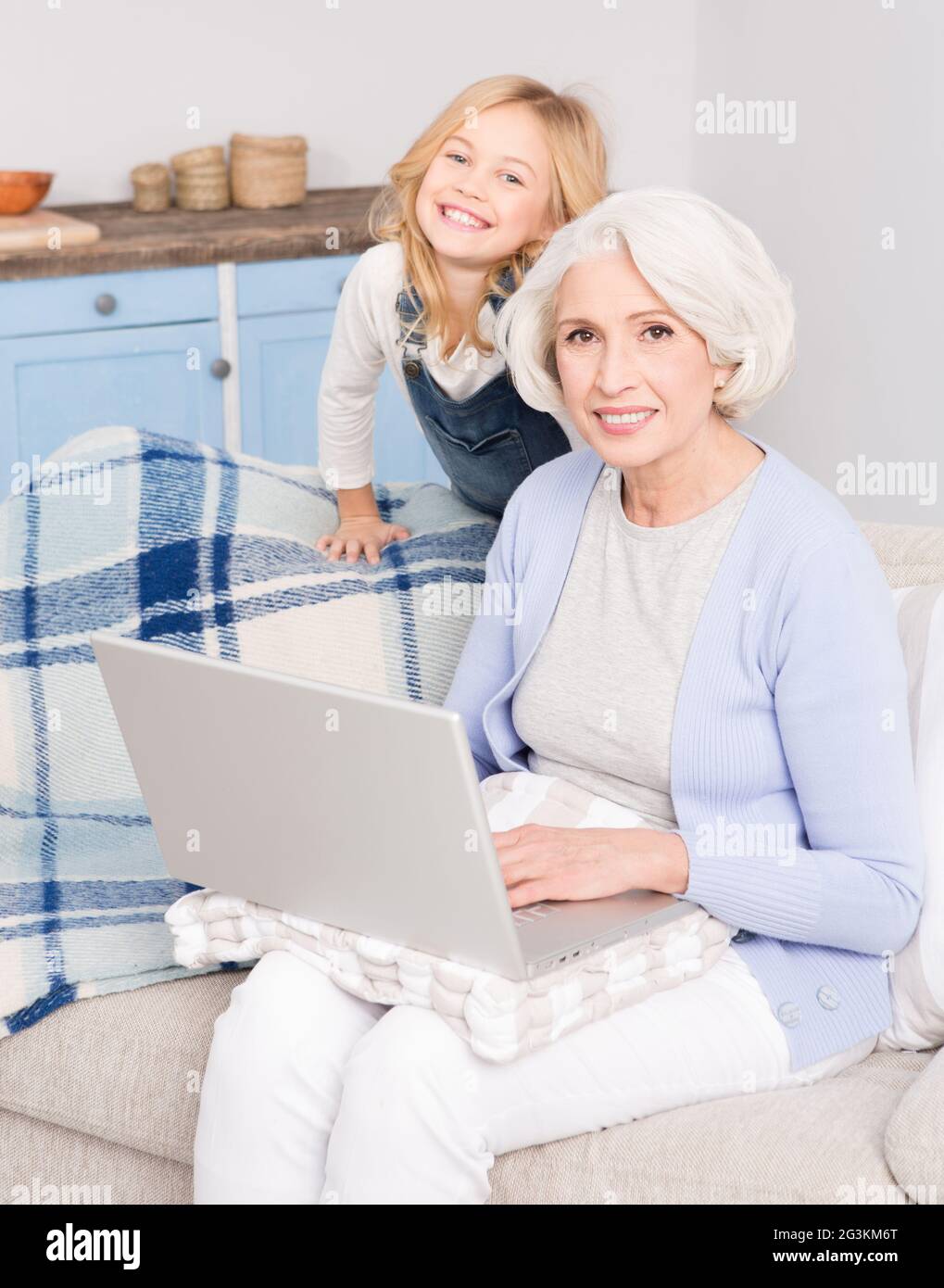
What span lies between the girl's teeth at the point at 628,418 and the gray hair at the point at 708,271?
80 mm

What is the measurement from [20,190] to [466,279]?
5.01 feet

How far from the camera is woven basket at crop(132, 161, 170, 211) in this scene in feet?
11.3

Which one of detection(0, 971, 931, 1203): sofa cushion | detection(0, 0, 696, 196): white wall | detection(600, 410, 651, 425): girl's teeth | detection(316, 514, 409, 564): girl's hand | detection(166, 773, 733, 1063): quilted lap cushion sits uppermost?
detection(0, 0, 696, 196): white wall

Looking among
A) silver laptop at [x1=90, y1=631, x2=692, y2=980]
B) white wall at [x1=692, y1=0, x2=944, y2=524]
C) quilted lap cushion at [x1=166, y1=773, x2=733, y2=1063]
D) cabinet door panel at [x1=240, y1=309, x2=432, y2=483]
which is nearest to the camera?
silver laptop at [x1=90, y1=631, x2=692, y2=980]

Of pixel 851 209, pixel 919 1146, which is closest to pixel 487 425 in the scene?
pixel 919 1146

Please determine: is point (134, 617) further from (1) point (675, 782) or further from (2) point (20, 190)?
(2) point (20, 190)

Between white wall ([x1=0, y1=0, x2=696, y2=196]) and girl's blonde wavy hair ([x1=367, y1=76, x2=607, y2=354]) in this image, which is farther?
white wall ([x1=0, y1=0, x2=696, y2=196])

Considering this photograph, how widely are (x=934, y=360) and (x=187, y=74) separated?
5.47 ft

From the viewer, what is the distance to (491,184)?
189cm

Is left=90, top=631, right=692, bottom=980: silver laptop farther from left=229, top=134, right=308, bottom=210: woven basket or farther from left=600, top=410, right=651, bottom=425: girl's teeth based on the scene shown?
left=229, top=134, right=308, bottom=210: woven basket

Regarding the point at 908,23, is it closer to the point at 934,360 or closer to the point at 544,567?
the point at 934,360

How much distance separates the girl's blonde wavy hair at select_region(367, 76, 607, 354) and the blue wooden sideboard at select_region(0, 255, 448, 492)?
126 centimetres

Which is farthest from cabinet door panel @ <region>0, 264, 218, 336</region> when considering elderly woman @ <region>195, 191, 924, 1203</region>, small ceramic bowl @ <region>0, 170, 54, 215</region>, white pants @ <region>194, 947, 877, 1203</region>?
white pants @ <region>194, 947, 877, 1203</region>

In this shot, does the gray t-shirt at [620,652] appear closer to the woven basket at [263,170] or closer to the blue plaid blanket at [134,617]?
the blue plaid blanket at [134,617]
